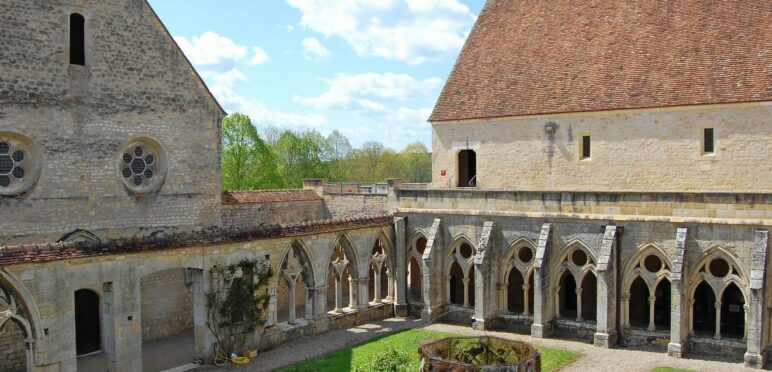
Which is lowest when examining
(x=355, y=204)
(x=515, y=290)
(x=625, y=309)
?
(x=515, y=290)

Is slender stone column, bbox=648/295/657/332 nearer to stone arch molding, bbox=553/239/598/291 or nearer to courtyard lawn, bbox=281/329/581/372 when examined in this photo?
stone arch molding, bbox=553/239/598/291

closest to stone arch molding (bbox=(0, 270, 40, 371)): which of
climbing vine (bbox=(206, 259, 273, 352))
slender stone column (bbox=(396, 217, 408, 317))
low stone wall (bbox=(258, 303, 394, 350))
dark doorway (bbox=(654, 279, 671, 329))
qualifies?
climbing vine (bbox=(206, 259, 273, 352))

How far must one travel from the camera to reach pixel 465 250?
71.7 feet

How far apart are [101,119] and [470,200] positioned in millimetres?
11590

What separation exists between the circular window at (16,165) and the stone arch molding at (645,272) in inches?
652

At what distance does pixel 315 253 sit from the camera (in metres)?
19.5

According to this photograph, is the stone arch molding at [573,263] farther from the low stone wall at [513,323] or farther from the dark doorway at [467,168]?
the dark doorway at [467,168]

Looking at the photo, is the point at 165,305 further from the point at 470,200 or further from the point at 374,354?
the point at 470,200

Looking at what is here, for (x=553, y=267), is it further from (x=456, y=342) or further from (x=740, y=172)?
(x=456, y=342)

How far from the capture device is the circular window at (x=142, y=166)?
19453 millimetres

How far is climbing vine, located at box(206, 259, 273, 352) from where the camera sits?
16469mm

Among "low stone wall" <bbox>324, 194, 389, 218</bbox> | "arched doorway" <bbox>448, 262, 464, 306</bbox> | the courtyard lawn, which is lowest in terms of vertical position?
the courtyard lawn

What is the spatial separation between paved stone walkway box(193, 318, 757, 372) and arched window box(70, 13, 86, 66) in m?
9.45

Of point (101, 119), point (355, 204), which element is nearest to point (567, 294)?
point (355, 204)
